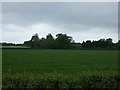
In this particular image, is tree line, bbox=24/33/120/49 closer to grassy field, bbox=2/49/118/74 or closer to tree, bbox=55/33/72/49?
tree, bbox=55/33/72/49

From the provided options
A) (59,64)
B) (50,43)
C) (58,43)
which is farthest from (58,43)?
(59,64)

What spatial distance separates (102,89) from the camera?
5828 millimetres

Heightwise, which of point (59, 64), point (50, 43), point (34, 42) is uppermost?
point (34, 42)

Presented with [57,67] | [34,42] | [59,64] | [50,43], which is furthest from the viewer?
[34,42]

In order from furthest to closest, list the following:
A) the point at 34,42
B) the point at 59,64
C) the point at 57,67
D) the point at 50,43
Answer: the point at 34,42, the point at 50,43, the point at 59,64, the point at 57,67

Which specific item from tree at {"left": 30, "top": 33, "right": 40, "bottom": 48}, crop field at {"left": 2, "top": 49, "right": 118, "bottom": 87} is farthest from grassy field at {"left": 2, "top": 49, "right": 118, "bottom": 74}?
tree at {"left": 30, "top": 33, "right": 40, "bottom": 48}

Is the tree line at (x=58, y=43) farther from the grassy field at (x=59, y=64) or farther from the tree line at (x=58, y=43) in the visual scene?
the grassy field at (x=59, y=64)

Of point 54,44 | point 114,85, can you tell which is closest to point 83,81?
point 114,85

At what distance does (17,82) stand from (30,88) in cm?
55

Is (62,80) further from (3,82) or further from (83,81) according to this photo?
(3,82)

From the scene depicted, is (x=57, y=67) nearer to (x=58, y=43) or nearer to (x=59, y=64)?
(x=59, y=64)

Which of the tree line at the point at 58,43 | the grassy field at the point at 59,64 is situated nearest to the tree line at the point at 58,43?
the tree line at the point at 58,43

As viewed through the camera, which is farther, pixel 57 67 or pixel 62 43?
pixel 62 43

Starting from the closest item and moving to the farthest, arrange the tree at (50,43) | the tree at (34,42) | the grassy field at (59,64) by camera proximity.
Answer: the grassy field at (59,64)
the tree at (50,43)
the tree at (34,42)
